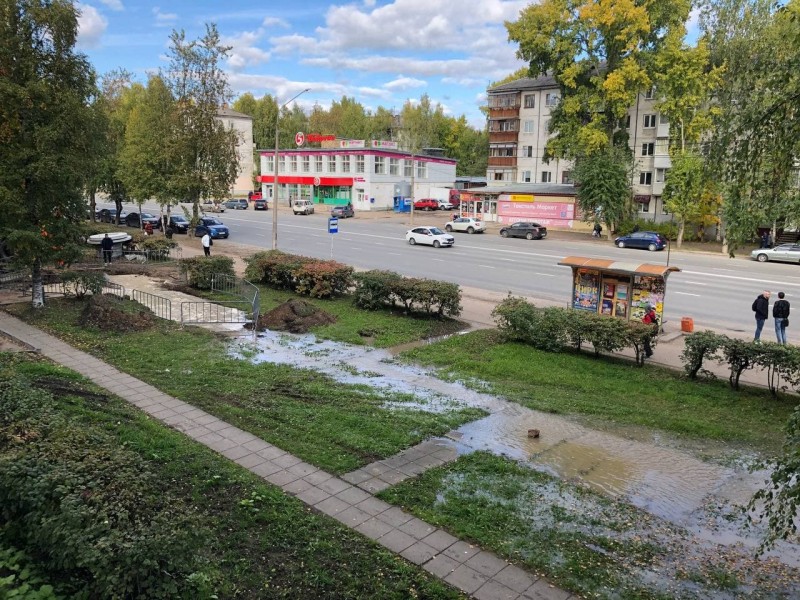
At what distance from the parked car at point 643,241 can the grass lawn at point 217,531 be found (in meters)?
38.3

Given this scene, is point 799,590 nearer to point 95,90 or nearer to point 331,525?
point 331,525

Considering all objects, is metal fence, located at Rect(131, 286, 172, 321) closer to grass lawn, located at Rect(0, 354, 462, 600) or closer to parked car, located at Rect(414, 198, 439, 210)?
grass lawn, located at Rect(0, 354, 462, 600)

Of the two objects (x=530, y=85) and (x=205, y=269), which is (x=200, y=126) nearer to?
(x=205, y=269)

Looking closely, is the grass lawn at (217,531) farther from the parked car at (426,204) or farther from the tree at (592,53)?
the parked car at (426,204)

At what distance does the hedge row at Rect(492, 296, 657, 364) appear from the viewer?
14.4 metres

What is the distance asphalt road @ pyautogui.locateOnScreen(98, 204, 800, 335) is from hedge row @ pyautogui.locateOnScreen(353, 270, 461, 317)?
228 inches

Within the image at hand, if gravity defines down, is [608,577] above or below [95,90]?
below

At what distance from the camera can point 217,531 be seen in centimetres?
694

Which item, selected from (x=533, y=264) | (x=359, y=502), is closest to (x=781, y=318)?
(x=359, y=502)

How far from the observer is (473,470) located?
354 inches

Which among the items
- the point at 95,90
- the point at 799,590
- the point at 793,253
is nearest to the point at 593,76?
the point at 793,253

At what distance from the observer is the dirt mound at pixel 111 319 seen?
16.3 metres

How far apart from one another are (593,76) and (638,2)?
5.57 m

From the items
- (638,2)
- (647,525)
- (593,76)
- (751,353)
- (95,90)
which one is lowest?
(647,525)
